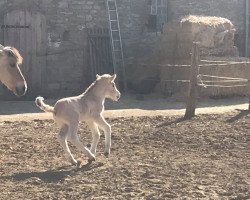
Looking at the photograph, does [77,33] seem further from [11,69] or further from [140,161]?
[140,161]

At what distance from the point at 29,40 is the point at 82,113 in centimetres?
918

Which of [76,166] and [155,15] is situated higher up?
[155,15]

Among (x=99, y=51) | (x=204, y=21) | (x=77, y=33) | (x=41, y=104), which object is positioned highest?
(x=204, y=21)

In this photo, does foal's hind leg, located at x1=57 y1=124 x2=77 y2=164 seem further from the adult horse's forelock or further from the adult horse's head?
the adult horse's forelock

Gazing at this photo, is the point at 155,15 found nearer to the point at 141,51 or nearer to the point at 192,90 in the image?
the point at 141,51

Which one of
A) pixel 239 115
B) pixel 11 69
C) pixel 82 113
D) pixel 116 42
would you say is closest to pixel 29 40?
pixel 116 42

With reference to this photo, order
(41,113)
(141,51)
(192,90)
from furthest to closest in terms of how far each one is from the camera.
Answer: (141,51) < (41,113) < (192,90)

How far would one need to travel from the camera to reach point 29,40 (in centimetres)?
1589

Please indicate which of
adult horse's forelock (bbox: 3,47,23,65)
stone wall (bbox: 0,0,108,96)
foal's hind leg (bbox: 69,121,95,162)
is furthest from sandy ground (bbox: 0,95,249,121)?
foal's hind leg (bbox: 69,121,95,162)

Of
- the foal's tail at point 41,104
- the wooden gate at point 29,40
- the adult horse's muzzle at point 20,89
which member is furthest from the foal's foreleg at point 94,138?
the wooden gate at point 29,40

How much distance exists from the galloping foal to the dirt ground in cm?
28

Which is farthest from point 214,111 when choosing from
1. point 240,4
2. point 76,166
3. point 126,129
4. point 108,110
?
point 240,4

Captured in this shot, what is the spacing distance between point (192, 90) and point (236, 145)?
3.23 metres

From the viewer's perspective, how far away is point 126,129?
32.8 ft
